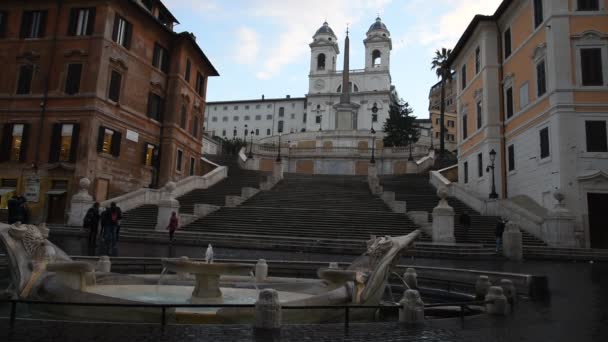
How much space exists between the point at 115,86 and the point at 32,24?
22.9ft

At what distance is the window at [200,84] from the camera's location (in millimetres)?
41062

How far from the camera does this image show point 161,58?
117 feet

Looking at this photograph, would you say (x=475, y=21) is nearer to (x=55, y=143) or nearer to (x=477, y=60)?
(x=477, y=60)

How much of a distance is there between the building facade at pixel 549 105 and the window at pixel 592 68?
4 cm

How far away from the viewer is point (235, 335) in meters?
5.79

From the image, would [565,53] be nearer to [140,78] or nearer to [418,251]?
[418,251]

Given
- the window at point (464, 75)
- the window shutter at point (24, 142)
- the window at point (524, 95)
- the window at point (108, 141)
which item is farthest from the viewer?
the window at point (464, 75)

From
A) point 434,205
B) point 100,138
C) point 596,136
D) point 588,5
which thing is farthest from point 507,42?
point 100,138

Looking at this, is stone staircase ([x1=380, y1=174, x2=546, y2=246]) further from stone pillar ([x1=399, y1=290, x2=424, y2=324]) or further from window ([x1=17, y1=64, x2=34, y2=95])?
window ([x1=17, y1=64, x2=34, y2=95])

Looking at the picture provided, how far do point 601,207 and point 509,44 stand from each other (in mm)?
12509

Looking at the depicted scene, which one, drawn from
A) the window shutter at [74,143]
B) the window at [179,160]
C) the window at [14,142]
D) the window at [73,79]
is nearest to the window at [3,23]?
the window at [73,79]

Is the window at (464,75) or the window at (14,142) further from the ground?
the window at (464,75)

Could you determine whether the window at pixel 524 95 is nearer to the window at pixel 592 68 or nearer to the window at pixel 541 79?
the window at pixel 541 79

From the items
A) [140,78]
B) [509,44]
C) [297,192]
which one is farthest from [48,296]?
[509,44]
